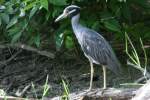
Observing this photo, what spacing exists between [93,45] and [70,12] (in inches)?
18.0

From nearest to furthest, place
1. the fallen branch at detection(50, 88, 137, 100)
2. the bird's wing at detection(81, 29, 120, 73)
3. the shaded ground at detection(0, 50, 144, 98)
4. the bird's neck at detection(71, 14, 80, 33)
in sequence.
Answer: the fallen branch at detection(50, 88, 137, 100) → the bird's wing at detection(81, 29, 120, 73) → the bird's neck at detection(71, 14, 80, 33) → the shaded ground at detection(0, 50, 144, 98)

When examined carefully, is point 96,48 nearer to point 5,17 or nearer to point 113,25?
point 113,25

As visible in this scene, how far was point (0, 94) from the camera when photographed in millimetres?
6352

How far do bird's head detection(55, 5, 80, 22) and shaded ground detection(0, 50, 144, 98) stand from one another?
0.96 metres

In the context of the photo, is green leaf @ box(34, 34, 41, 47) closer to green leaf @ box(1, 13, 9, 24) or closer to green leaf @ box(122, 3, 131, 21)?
green leaf @ box(1, 13, 9, 24)

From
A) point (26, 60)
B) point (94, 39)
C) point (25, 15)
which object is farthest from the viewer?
point (26, 60)

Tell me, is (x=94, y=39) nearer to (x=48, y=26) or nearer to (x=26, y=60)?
(x=48, y=26)

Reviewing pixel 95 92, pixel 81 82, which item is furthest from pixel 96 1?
pixel 95 92

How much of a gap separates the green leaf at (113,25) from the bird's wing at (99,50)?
0.45 metres

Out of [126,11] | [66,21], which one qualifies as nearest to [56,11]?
[66,21]

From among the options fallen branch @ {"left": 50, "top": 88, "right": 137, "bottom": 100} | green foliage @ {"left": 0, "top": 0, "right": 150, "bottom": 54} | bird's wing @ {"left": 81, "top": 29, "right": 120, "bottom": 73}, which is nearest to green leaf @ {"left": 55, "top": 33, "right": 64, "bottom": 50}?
green foliage @ {"left": 0, "top": 0, "right": 150, "bottom": 54}

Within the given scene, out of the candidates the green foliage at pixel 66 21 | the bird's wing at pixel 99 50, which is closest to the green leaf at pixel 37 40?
the green foliage at pixel 66 21

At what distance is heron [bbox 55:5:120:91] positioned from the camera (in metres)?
6.92

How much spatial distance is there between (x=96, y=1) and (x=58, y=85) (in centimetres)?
112
